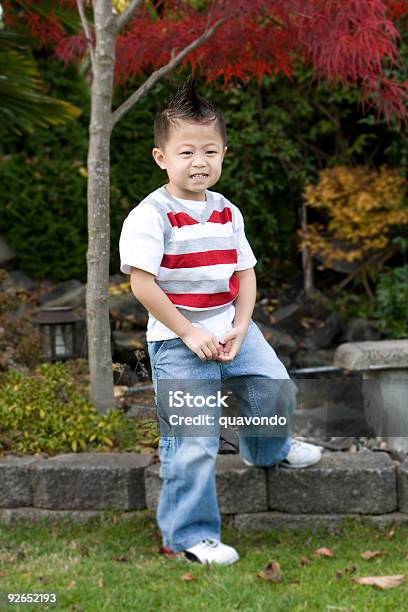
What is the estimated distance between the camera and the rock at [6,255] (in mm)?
6461

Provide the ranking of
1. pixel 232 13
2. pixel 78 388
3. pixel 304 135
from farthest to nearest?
pixel 304 135 → pixel 78 388 → pixel 232 13

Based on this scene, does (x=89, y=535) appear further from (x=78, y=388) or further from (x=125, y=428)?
(x=78, y=388)

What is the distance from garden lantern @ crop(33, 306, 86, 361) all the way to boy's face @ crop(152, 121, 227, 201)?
2.31 meters

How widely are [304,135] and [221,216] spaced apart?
4.59 metres

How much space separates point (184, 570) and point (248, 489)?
49cm

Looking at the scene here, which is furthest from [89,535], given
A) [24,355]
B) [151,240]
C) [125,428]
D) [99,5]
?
[99,5]

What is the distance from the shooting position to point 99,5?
12.0 ft

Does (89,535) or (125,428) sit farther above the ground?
(125,428)

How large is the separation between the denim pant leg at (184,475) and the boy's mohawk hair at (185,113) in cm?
60

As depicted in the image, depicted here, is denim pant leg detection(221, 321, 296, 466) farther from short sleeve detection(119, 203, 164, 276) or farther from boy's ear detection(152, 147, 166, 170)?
boy's ear detection(152, 147, 166, 170)

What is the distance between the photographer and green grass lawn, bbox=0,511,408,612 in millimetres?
2369

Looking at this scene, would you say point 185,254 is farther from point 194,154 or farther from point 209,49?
point 209,49

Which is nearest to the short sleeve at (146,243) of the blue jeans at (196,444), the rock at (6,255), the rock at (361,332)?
the blue jeans at (196,444)

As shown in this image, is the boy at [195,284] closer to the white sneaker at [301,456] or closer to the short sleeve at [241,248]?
the short sleeve at [241,248]
